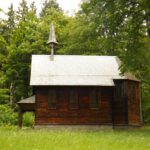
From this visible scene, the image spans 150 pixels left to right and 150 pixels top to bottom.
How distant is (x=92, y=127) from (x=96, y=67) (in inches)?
208

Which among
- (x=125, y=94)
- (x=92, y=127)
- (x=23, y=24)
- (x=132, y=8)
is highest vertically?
(x=23, y=24)

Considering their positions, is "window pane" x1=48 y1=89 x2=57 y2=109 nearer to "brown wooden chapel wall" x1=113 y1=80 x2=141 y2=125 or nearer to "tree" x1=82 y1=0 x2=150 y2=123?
"brown wooden chapel wall" x1=113 y1=80 x2=141 y2=125

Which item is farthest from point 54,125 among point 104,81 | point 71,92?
point 104,81

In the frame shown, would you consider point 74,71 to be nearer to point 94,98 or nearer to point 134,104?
point 94,98

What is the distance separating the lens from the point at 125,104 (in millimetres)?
33250

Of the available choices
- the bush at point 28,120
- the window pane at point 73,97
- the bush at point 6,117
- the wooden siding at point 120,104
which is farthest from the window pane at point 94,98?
the bush at point 6,117

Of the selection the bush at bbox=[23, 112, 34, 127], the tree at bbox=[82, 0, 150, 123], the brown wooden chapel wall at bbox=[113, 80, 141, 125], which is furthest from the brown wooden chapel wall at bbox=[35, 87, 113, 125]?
the bush at bbox=[23, 112, 34, 127]

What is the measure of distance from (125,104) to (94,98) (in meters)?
2.70

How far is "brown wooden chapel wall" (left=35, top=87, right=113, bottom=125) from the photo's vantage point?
31938 millimetres

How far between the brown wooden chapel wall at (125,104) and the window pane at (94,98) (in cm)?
A: 175

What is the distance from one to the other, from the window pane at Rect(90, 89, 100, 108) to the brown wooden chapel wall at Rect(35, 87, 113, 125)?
0.29 metres

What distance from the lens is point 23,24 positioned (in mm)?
54062

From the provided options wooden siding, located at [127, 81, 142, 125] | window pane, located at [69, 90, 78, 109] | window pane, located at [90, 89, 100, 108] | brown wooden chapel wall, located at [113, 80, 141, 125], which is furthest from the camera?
wooden siding, located at [127, 81, 142, 125]

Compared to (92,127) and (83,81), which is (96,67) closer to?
(83,81)
